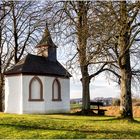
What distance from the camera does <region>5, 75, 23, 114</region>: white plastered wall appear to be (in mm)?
35375

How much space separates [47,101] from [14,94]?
3177 mm

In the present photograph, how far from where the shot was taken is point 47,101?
119 ft

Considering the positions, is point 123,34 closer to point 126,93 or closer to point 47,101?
point 126,93

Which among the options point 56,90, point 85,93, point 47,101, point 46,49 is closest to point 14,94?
point 47,101

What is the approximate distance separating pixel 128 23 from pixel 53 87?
17.2 meters

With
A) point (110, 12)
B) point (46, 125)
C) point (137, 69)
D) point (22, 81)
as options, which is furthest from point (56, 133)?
point (22, 81)

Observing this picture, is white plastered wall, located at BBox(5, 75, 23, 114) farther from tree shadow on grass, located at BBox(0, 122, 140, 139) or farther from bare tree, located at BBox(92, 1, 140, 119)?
tree shadow on grass, located at BBox(0, 122, 140, 139)

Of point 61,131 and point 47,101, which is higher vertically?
point 47,101

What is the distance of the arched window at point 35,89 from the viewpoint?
117 ft

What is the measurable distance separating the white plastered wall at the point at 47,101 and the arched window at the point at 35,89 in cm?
28

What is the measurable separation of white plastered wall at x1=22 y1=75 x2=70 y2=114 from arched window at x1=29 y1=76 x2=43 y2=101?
→ 0.93 ft

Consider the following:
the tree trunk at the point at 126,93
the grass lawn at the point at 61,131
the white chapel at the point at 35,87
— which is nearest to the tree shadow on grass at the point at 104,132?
the grass lawn at the point at 61,131

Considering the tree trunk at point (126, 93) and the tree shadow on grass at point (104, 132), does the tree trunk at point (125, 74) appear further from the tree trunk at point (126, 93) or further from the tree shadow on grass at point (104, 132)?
the tree shadow on grass at point (104, 132)

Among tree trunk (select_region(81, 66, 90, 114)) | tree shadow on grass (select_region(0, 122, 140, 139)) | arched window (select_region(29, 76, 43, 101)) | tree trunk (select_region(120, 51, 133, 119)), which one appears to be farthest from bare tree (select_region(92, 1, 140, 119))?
arched window (select_region(29, 76, 43, 101))
